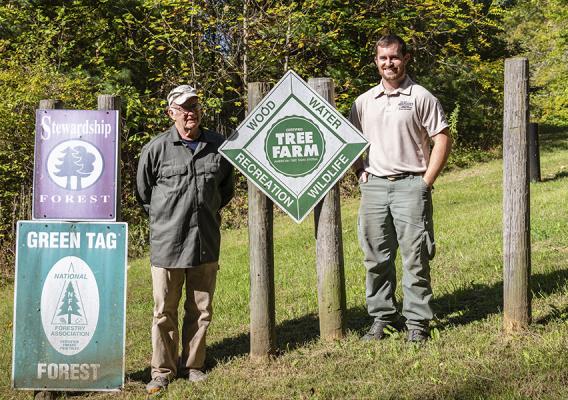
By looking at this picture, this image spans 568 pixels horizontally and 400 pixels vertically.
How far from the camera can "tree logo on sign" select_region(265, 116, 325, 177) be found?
16.3 ft

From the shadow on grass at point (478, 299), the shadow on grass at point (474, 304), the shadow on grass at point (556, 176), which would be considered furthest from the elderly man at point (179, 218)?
the shadow on grass at point (556, 176)

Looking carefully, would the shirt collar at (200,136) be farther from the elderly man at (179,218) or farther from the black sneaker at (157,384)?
the black sneaker at (157,384)

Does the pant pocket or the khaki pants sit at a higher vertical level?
the pant pocket

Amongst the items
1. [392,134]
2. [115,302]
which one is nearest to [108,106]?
[115,302]

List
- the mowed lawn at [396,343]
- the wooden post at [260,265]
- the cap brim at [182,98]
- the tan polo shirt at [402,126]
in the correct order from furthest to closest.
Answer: the wooden post at [260,265], the tan polo shirt at [402,126], the cap brim at [182,98], the mowed lawn at [396,343]

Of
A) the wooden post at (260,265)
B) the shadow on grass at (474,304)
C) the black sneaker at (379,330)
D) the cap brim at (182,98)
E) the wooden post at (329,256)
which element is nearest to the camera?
the cap brim at (182,98)

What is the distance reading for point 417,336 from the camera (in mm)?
5074

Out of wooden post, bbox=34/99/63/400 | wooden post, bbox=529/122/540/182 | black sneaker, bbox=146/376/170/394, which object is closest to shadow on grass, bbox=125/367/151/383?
black sneaker, bbox=146/376/170/394

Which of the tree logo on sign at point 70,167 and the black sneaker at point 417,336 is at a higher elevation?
the tree logo on sign at point 70,167

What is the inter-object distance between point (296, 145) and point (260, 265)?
92 centimetres

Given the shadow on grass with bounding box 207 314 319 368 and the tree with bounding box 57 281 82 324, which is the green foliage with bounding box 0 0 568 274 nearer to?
the shadow on grass with bounding box 207 314 319 368

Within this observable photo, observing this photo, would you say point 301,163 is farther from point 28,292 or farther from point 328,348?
point 28,292

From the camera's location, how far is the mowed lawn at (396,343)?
4.29m

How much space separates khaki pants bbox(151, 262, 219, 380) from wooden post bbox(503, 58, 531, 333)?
216cm
